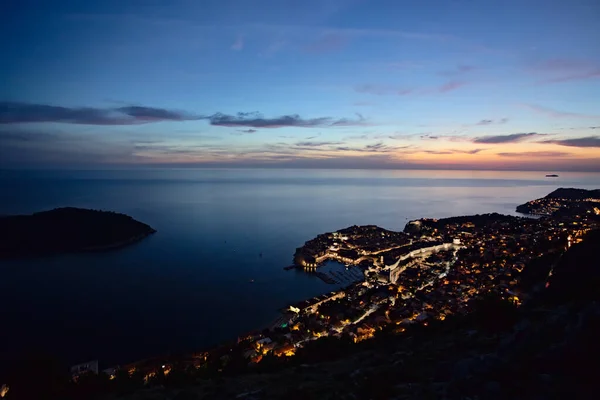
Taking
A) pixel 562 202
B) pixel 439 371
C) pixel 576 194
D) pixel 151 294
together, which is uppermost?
pixel 576 194

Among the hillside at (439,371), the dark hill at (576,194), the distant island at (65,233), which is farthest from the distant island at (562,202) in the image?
the distant island at (65,233)

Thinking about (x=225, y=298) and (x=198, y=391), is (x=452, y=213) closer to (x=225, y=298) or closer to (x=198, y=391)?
(x=225, y=298)

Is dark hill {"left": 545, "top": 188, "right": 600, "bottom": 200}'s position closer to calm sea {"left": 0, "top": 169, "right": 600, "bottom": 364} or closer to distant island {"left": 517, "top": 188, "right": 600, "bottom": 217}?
distant island {"left": 517, "top": 188, "right": 600, "bottom": 217}

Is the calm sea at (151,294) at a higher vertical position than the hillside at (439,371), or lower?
lower

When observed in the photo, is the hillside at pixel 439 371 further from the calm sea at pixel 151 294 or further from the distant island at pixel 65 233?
the distant island at pixel 65 233

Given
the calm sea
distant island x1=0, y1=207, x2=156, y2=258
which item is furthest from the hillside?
distant island x1=0, y1=207, x2=156, y2=258

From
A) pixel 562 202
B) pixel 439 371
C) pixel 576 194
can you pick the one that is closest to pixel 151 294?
pixel 439 371

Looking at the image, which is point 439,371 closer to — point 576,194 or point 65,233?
point 65,233

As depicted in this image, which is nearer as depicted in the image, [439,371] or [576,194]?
[439,371]

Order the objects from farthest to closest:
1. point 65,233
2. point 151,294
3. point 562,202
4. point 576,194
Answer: point 576,194 < point 562,202 < point 65,233 < point 151,294

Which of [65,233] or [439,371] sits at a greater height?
[439,371]
